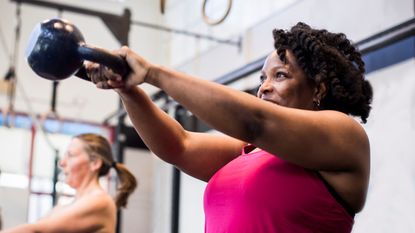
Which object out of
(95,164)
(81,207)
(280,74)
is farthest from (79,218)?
(280,74)

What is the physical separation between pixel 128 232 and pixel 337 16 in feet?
12.6

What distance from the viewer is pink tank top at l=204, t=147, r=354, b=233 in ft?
4.06

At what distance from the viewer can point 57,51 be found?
4.02 feet

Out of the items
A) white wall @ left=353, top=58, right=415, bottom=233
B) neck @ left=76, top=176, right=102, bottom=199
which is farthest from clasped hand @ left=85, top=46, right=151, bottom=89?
white wall @ left=353, top=58, right=415, bottom=233

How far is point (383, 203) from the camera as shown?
3109 mm

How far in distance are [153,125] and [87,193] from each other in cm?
163

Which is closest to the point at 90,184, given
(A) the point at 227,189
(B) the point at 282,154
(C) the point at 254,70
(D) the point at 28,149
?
(C) the point at 254,70

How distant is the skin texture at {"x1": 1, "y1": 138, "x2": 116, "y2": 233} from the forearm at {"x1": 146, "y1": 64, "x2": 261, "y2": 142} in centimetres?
152

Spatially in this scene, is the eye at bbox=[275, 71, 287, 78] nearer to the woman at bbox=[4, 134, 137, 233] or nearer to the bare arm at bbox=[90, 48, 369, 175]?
the bare arm at bbox=[90, 48, 369, 175]

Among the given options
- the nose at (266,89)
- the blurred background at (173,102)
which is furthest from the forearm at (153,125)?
the blurred background at (173,102)

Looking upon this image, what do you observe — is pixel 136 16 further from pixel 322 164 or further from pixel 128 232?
pixel 322 164

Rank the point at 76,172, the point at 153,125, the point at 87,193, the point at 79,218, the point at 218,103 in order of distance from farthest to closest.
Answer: the point at 76,172
the point at 87,193
the point at 79,218
the point at 153,125
the point at 218,103

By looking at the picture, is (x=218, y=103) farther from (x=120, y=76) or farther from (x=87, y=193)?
(x=87, y=193)

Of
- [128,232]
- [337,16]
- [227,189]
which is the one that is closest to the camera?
[227,189]
